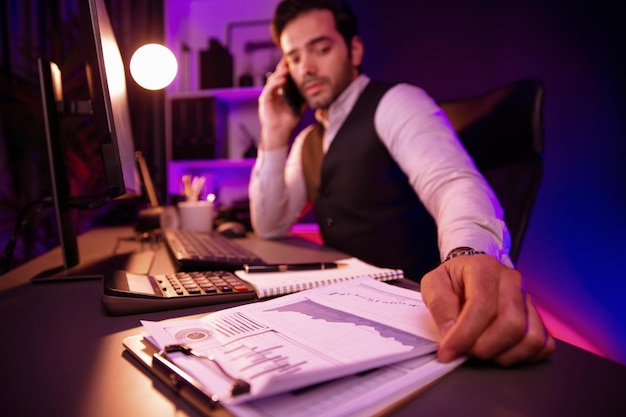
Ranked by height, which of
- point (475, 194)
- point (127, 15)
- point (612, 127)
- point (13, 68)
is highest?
point (127, 15)

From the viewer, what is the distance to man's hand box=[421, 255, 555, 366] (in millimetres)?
356

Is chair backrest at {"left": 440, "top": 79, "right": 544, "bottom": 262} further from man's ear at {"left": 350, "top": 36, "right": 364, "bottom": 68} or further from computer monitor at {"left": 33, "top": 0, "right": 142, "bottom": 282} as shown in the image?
computer monitor at {"left": 33, "top": 0, "right": 142, "bottom": 282}

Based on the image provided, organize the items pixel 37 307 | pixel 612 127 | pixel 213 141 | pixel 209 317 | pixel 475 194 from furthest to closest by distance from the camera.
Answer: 1. pixel 213 141
2. pixel 612 127
3. pixel 475 194
4. pixel 37 307
5. pixel 209 317

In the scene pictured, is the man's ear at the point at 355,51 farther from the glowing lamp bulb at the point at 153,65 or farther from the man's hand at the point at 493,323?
the man's hand at the point at 493,323

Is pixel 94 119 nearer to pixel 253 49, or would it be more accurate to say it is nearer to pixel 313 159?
pixel 313 159

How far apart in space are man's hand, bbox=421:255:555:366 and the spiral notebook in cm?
24

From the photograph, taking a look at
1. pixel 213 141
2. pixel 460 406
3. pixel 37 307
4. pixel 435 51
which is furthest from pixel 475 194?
pixel 435 51

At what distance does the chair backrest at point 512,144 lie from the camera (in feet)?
3.48

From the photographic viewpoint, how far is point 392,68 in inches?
95.7

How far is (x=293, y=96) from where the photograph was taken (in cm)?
159

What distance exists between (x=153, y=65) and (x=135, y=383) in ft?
4.06

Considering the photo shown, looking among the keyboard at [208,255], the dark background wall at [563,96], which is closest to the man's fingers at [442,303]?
the keyboard at [208,255]

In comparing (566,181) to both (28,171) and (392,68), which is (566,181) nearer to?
(392,68)

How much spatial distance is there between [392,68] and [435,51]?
262 mm
